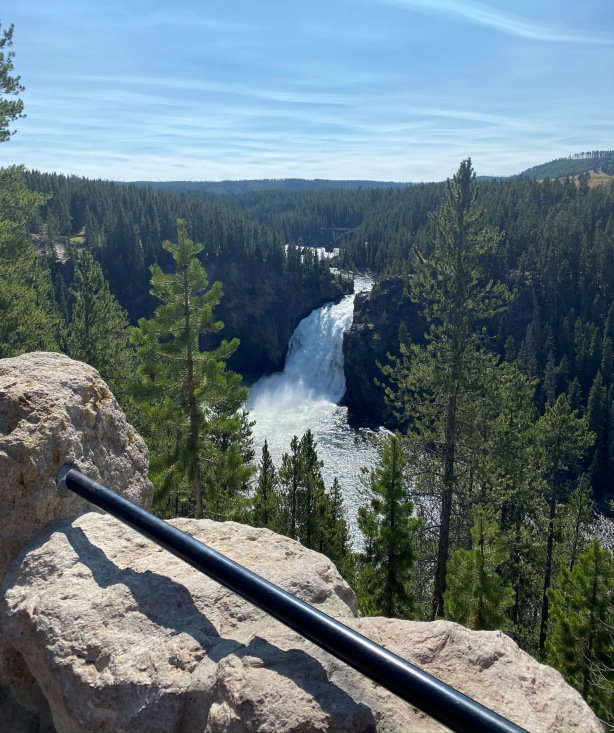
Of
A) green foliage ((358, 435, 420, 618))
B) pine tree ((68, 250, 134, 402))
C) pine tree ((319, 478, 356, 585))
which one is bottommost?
pine tree ((319, 478, 356, 585))

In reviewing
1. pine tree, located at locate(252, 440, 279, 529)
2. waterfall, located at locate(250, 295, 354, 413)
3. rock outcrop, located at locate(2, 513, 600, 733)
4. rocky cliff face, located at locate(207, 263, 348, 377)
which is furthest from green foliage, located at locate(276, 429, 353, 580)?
rocky cliff face, located at locate(207, 263, 348, 377)

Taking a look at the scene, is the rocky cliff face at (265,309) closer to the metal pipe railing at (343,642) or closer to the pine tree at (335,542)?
the pine tree at (335,542)

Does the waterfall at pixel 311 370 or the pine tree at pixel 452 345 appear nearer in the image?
the pine tree at pixel 452 345

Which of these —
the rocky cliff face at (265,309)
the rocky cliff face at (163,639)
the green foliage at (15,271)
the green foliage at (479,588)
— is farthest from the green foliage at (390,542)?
the rocky cliff face at (265,309)

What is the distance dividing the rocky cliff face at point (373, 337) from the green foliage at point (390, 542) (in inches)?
1915

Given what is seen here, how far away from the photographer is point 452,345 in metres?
16.4

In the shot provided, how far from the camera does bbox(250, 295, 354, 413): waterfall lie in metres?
69.1

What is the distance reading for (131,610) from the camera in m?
3.67

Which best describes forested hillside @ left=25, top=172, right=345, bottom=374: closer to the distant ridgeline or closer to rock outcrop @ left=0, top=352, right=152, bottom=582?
the distant ridgeline

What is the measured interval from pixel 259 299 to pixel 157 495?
272 ft

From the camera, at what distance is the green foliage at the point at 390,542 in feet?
51.4

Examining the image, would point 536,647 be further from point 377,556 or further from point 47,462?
point 47,462

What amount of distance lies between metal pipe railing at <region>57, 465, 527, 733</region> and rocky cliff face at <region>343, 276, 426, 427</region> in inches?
2438

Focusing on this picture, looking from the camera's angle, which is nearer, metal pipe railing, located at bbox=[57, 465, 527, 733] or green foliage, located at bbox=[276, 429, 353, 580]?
metal pipe railing, located at bbox=[57, 465, 527, 733]
